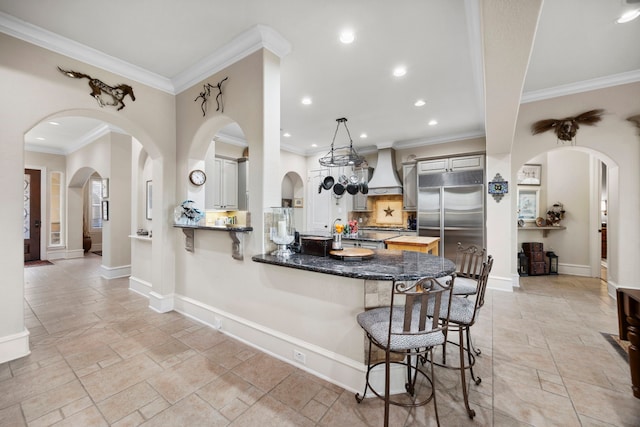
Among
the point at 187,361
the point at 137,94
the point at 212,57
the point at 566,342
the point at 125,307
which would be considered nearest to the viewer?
the point at 187,361

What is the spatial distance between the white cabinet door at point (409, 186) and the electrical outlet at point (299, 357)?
15.3 feet

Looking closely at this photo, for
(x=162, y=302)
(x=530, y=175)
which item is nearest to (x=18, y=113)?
(x=162, y=302)

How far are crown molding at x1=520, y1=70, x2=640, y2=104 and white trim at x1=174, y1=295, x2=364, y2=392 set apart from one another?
4.72 m

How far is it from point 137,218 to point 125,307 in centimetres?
156

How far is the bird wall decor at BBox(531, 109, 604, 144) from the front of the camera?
12.4 feet

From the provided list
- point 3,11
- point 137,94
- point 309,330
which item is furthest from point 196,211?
point 3,11

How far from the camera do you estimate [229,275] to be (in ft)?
9.21

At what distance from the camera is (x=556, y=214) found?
5512mm

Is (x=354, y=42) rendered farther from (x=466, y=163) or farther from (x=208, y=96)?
(x=466, y=163)

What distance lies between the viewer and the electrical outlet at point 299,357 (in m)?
2.21

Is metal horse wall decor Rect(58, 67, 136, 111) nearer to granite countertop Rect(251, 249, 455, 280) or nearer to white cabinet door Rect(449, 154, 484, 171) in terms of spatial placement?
granite countertop Rect(251, 249, 455, 280)

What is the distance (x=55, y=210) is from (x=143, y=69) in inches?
277

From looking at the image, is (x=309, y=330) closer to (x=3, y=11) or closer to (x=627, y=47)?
(x=3, y=11)

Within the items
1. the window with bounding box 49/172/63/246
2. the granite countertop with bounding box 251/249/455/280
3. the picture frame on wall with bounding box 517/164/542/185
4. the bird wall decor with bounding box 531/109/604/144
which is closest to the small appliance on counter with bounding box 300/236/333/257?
the granite countertop with bounding box 251/249/455/280
